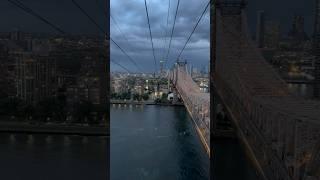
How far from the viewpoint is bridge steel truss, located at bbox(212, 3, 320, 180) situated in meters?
2.72

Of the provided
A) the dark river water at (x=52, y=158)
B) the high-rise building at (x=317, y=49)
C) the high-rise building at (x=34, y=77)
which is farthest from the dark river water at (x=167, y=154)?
the high-rise building at (x=34, y=77)

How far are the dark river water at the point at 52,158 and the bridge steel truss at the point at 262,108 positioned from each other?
7.43ft

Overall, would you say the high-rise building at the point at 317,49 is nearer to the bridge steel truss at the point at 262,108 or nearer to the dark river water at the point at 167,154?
the bridge steel truss at the point at 262,108

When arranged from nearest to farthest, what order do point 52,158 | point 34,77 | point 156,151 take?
point 52,158 → point 156,151 → point 34,77

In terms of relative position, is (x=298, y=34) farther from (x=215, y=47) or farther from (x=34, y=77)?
(x=34, y=77)

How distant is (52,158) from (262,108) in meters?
7.01

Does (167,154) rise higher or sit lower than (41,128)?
lower

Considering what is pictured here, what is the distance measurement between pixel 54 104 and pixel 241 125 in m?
11.9

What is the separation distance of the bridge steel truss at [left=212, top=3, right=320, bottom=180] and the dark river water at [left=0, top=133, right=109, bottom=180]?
226cm

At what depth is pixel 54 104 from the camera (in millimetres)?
16516

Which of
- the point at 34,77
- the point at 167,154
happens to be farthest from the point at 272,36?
the point at 34,77

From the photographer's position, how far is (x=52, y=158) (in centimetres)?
1062

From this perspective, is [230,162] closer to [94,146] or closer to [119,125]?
[94,146]

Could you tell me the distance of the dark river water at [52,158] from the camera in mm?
8947
